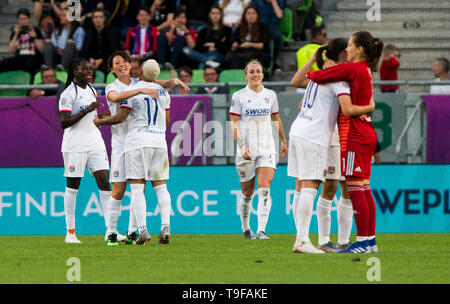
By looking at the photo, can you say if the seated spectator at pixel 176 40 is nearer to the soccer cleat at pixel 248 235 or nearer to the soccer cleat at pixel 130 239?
the soccer cleat at pixel 248 235

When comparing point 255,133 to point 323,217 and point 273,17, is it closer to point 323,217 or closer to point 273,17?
point 323,217

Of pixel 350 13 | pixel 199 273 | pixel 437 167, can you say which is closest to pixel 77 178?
pixel 199 273

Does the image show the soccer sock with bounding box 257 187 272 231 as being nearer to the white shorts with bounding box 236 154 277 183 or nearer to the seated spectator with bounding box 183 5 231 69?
the white shorts with bounding box 236 154 277 183

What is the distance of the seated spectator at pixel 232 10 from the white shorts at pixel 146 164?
24.2 feet

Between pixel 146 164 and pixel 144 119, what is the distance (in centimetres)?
49

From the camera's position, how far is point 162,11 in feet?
59.0

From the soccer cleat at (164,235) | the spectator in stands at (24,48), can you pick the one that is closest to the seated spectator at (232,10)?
the spectator in stands at (24,48)

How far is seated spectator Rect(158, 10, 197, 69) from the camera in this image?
16.8 metres

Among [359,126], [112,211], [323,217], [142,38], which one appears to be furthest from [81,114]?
[142,38]

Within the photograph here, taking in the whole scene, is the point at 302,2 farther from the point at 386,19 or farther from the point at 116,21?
the point at 116,21

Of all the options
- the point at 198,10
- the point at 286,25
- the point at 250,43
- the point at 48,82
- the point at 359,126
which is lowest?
the point at 359,126

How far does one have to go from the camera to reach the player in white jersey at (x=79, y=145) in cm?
1146

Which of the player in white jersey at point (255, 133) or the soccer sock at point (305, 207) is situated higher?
the player in white jersey at point (255, 133)

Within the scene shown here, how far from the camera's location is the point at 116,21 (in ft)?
59.8
